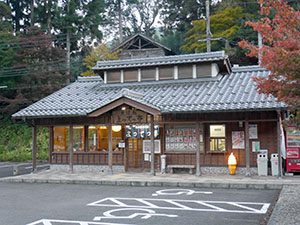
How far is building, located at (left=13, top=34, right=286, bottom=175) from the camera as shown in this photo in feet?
48.7

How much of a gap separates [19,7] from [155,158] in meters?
26.5

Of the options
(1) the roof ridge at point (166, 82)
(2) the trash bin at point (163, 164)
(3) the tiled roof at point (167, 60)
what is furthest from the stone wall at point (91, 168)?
(3) the tiled roof at point (167, 60)

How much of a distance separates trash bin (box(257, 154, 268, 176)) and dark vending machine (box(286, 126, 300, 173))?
0.86 meters

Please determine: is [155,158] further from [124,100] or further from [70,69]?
[70,69]

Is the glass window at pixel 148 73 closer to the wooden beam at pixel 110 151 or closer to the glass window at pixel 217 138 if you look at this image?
the wooden beam at pixel 110 151

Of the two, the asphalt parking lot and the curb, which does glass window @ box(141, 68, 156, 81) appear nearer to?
the curb

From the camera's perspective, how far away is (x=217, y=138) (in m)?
15.7

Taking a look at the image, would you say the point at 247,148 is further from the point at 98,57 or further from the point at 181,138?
the point at 98,57

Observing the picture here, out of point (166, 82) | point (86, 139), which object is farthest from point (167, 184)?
point (166, 82)

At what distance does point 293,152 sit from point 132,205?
302 inches

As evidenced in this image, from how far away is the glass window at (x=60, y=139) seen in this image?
18250mm

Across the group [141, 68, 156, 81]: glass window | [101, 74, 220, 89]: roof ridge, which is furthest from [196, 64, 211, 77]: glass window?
[141, 68, 156, 81]: glass window

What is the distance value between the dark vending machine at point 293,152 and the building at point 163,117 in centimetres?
52

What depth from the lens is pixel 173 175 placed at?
15.2 meters
